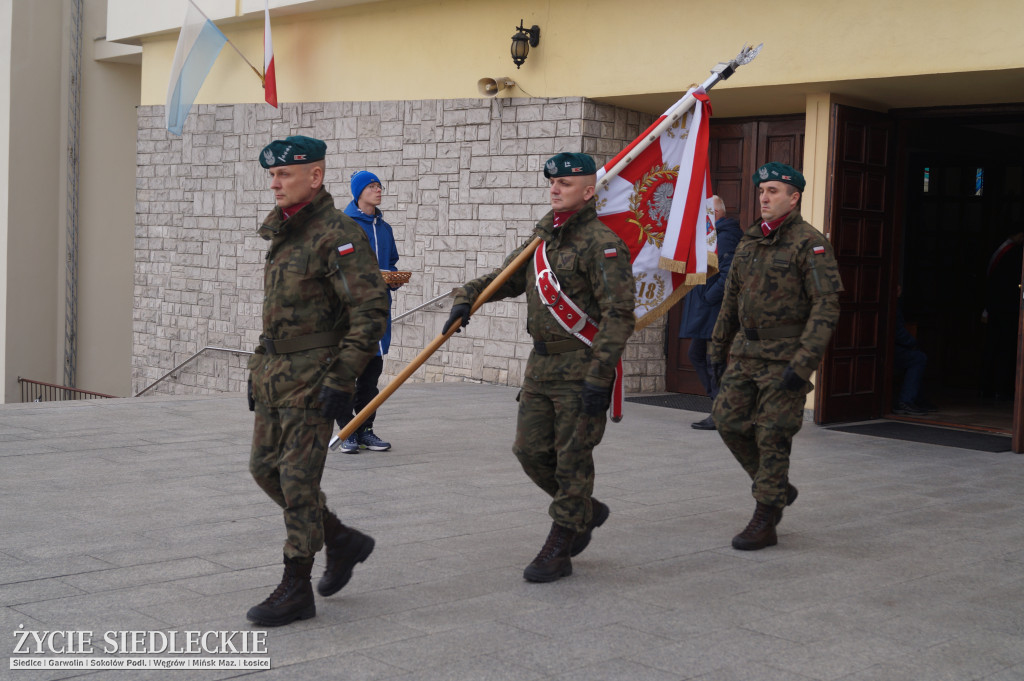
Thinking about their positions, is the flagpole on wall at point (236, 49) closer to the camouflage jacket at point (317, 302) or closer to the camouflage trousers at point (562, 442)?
the camouflage trousers at point (562, 442)

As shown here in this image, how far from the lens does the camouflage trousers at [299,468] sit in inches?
161

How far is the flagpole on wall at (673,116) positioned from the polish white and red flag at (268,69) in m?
8.59

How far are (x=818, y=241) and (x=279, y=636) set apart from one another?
3230mm

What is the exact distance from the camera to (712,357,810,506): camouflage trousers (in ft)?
17.9

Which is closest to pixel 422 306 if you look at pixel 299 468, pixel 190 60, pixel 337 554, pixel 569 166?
pixel 190 60

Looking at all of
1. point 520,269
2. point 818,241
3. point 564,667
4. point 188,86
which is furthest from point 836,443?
point 188,86

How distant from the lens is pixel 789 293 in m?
5.56

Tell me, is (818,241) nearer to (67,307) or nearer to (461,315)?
(461,315)

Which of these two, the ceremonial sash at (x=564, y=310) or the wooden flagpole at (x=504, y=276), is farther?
the wooden flagpole at (x=504, y=276)

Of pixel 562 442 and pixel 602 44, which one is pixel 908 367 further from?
pixel 562 442

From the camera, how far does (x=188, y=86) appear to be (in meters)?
14.5

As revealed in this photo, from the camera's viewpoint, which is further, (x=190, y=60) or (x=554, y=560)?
(x=190, y=60)

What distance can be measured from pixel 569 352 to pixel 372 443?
136 inches

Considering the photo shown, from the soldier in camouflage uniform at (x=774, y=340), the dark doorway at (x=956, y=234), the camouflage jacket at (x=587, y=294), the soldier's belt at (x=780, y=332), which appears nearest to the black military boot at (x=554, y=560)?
the camouflage jacket at (x=587, y=294)
